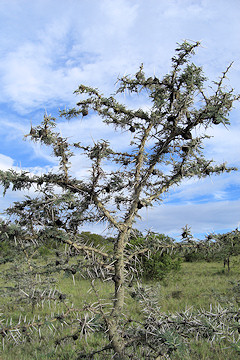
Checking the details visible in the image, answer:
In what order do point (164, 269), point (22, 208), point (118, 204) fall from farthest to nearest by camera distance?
point (164, 269)
point (118, 204)
point (22, 208)

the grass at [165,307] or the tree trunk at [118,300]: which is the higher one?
the tree trunk at [118,300]

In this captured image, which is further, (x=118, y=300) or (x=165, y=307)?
(x=165, y=307)

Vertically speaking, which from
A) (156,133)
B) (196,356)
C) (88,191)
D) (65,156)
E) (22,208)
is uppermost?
(156,133)

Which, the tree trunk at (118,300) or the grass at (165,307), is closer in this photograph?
the tree trunk at (118,300)

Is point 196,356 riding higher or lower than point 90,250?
lower

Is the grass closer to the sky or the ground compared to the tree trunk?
closer to the ground

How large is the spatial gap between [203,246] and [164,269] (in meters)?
12.4

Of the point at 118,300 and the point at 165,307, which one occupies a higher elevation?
the point at 118,300

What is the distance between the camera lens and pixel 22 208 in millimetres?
2598

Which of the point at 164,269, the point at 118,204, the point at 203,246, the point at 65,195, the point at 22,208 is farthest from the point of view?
the point at 164,269

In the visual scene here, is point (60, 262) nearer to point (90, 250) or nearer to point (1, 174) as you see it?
point (90, 250)

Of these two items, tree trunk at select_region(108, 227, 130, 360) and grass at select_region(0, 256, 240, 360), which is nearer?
tree trunk at select_region(108, 227, 130, 360)

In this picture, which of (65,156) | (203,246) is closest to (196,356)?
(203,246)

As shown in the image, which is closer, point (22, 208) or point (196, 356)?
point (22, 208)
